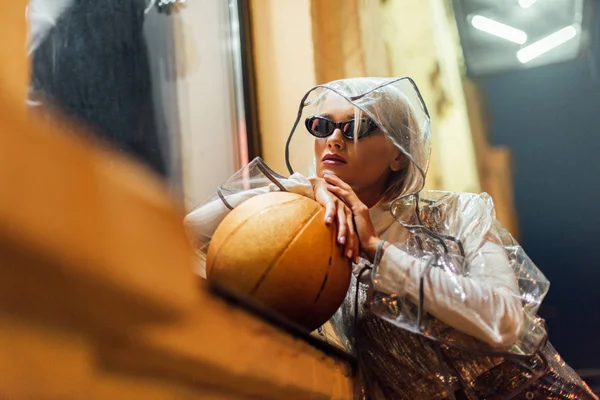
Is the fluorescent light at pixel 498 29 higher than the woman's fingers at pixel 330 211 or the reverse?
higher

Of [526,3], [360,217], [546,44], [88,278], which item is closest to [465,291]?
[360,217]

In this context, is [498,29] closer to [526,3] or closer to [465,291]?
[526,3]

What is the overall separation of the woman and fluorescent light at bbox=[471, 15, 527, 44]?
100cm

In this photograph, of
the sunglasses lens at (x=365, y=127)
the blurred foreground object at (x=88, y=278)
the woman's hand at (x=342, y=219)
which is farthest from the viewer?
the sunglasses lens at (x=365, y=127)

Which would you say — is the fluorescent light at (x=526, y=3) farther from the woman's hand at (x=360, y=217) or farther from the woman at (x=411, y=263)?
the woman's hand at (x=360, y=217)

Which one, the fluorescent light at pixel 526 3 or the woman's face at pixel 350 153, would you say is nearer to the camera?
the woman's face at pixel 350 153

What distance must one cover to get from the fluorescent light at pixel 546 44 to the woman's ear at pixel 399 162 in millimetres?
1058

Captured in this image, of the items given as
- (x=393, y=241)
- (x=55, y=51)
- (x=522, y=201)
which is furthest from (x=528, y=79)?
(x=55, y=51)

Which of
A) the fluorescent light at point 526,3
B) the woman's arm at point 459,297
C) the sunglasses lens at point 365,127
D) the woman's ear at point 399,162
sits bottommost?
the woman's arm at point 459,297

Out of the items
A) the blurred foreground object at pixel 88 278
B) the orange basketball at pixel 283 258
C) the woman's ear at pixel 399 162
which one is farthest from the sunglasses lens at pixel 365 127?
the blurred foreground object at pixel 88 278

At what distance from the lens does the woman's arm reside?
0.94 metres

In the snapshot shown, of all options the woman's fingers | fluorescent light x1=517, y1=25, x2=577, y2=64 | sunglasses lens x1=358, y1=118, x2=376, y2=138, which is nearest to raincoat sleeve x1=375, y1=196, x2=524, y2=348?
the woman's fingers

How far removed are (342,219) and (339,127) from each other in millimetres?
331

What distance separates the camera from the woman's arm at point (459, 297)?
939 mm
